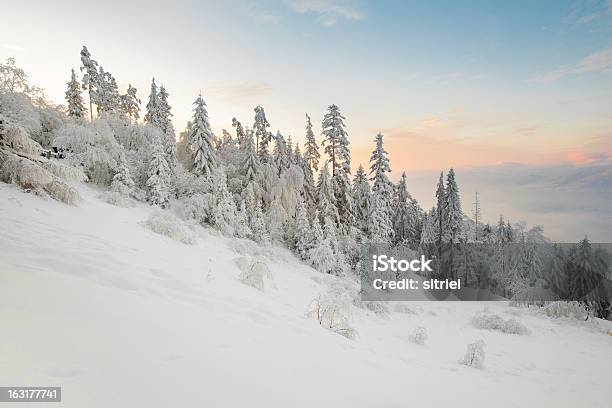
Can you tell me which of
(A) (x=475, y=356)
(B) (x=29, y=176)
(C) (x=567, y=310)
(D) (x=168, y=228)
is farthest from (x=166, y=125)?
(C) (x=567, y=310)

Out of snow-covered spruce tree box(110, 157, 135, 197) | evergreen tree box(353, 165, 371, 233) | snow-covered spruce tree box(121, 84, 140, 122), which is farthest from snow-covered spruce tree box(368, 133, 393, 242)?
snow-covered spruce tree box(121, 84, 140, 122)

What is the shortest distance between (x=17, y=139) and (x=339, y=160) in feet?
86.4

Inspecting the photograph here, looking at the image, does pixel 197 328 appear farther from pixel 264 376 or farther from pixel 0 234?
pixel 0 234

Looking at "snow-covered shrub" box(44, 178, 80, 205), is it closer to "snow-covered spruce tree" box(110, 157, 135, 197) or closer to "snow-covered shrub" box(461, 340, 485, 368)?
"snow-covered spruce tree" box(110, 157, 135, 197)

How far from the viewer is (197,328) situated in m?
4.34

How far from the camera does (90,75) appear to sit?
38.2 metres

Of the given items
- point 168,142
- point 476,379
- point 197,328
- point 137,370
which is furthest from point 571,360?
point 168,142

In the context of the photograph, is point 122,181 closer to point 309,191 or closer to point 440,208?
point 309,191

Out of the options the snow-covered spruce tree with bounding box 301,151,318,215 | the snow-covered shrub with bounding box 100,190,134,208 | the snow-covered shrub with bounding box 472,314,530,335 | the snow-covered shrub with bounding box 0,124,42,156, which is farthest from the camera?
the snow-covered spruce tree with bounding box 301,151,318,215

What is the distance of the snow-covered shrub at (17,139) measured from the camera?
9078 millimetres

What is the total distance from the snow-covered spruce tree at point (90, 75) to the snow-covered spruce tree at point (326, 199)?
90.6 ft

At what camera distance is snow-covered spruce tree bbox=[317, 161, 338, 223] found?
30.7 metres

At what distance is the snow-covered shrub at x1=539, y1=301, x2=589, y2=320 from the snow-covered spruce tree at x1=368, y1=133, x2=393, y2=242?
45.4 ft

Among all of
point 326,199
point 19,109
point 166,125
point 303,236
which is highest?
point 166,125
